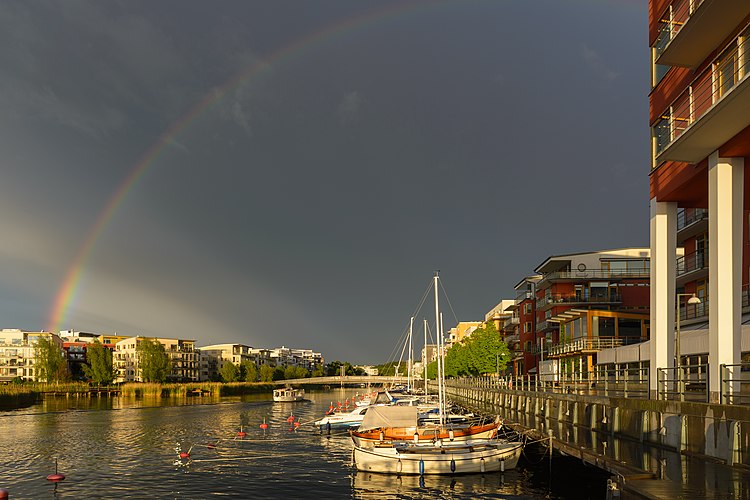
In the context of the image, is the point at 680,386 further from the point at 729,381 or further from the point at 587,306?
the point at 587,306

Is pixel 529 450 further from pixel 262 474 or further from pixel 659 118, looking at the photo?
pixel 659 118

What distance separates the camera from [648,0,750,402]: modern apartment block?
27062 mm

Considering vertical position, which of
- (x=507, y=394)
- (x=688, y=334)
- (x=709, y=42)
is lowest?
(x=507, y=394)

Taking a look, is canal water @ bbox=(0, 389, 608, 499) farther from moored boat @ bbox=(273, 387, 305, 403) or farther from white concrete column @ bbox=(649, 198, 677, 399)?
moored boat @ bbox=(273, 387, 305, 403)

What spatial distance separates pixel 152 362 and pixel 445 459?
6385 inches

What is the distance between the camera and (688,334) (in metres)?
37.9

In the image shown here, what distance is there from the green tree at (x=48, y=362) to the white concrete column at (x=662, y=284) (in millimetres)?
168891

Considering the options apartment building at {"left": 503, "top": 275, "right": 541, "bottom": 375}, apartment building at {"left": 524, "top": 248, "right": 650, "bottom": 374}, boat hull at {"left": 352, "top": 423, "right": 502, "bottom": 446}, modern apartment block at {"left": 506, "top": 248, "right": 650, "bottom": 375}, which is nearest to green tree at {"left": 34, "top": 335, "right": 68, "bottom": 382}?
apartment building at {"left": 503, "top": 275, "right": 541, "bottom": 375}

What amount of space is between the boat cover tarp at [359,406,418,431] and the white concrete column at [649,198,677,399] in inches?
641

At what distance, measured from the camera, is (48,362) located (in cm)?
16925

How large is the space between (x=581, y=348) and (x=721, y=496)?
6772cm

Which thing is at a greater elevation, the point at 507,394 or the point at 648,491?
the point at 648,491

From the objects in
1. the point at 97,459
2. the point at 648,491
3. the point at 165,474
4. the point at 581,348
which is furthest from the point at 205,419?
the point at 648,491

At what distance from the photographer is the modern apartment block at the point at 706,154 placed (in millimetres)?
27062
